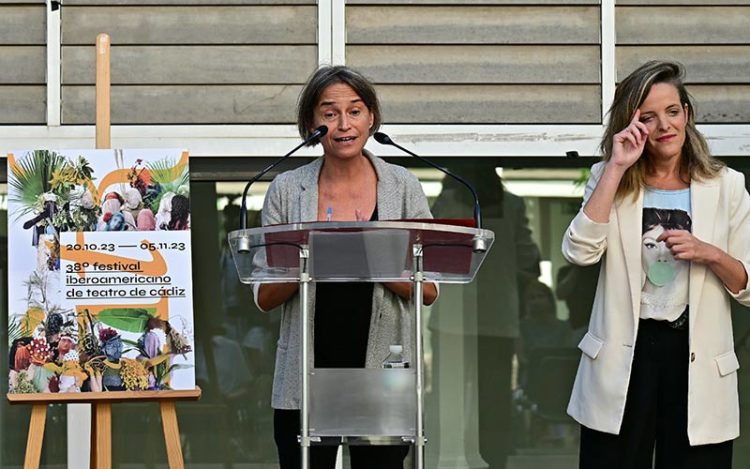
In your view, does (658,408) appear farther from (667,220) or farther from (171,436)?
(171,436)

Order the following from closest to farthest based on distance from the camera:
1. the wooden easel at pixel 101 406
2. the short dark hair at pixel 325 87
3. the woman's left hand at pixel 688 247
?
the woman's left hand at pixel 688 247 → the short dark hair at pixel 325 87 → the wooden easel at pixel 101 406

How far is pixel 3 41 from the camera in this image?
4.59 metres

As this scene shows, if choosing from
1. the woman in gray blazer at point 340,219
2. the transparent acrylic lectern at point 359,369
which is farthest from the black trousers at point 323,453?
the transparent acrylic lectern at point 359,369

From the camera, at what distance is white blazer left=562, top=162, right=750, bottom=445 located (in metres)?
3.16

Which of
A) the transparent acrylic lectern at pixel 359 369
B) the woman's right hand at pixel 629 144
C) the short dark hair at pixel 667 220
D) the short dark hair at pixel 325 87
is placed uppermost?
the short dark hair at pixel 325 87

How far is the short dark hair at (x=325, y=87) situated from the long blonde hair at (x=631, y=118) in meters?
0.61

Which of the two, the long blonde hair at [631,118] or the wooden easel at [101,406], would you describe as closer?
the long blonde hair at [631,118]

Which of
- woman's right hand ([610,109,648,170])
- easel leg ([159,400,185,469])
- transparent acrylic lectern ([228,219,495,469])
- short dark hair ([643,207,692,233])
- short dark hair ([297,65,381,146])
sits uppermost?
short dark hair ([297,65,381,146])

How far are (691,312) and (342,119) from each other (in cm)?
97

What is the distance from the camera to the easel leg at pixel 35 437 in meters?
3.74

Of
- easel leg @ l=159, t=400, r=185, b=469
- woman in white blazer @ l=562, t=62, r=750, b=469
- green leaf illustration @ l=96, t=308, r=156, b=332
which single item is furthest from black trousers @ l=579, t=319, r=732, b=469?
green leaf illustration @ l=96, t=308, r=156, b=332

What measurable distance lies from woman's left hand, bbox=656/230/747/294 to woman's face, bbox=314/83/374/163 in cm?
78

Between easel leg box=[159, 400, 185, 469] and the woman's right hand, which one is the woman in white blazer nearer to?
the woman's right hand

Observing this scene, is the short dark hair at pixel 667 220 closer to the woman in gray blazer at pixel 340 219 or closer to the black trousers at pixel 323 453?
the woman in gray blazer at pixel 340 219
